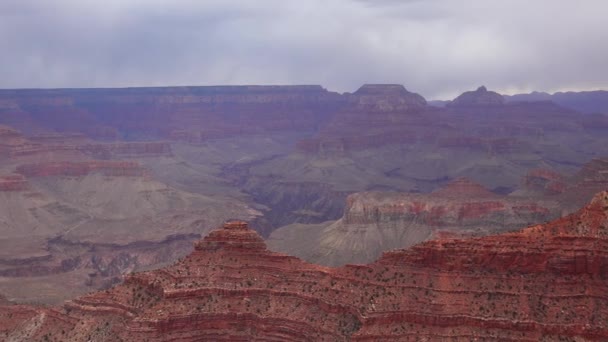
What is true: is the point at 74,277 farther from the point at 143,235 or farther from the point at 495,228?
the point at 495,228

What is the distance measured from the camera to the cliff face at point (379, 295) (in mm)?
51969

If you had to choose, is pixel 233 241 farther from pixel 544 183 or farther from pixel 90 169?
pixel 90 169

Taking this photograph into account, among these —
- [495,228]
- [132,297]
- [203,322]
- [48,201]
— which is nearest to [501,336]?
[203,322]

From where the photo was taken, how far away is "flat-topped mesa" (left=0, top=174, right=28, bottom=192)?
15675 centimetres

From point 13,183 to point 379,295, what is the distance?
122587 mm

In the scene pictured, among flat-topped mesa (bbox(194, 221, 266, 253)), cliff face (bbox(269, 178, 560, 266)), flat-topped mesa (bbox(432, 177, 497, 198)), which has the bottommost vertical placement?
cliff face (bbox(269, 178, 560, 266))

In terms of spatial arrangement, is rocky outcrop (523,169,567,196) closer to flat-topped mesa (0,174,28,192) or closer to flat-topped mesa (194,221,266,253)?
flat-topped mesa (194,221,266,253)

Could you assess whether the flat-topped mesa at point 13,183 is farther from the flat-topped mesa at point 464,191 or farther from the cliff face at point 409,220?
the flat-topped mesa at point 464,191

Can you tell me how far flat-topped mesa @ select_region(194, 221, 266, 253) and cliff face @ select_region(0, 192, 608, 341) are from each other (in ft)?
0.27

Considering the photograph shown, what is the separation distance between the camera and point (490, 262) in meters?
54.8


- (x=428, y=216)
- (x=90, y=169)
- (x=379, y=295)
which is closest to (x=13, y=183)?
(x=90, y=169)

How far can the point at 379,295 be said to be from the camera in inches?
2181

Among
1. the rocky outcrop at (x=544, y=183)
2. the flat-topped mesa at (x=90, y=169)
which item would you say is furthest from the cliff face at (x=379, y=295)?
the flat-topped mesa at (x=90, y=169)

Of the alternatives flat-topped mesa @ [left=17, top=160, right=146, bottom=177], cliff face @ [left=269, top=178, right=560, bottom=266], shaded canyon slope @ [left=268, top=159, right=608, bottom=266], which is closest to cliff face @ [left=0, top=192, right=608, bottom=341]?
shaded canyon slope @ [left=268, top=159, right=608, bottom=266]
